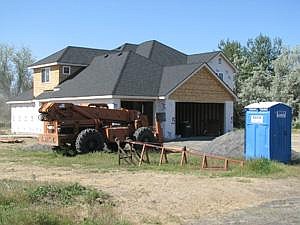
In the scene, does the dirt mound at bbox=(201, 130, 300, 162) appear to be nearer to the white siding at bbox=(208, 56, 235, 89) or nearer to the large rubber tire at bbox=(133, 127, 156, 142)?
the large rubber tire at bbox=(133, 127, 156, 142)

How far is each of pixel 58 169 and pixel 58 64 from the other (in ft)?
79.2

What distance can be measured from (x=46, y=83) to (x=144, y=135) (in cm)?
2034

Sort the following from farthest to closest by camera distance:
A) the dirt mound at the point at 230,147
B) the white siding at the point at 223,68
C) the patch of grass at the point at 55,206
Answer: the white siding at the point at 223,68, the dirt mound at the point at 230,147, the patch of grass at the point at 55,206

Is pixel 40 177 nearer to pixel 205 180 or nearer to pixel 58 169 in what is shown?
pixel 58 169

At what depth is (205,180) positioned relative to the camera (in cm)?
1519

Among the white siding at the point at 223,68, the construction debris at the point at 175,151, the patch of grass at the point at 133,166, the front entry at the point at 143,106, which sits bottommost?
the patch of grass at the point at 133,166

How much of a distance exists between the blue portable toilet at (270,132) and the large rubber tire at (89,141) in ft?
22.9

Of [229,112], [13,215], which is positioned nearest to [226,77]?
[229,112]

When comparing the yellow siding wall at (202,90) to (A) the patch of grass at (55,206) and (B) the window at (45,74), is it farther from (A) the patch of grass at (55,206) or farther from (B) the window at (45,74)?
(A) the patch of grass at (55,206)

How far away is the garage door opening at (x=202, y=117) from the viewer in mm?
39375

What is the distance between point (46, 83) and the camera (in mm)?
43625

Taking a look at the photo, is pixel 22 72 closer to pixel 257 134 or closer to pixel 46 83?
pixel 46 83

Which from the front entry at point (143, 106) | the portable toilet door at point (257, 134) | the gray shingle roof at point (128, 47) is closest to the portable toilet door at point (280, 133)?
the portable toilet door at point (257, 134)

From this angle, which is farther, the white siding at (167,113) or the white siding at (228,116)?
the white siding at (228,116)
